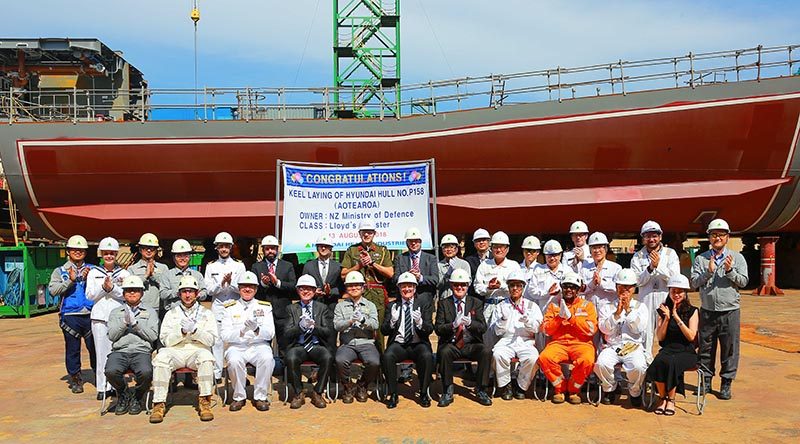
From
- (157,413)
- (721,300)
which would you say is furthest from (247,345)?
(721,300)

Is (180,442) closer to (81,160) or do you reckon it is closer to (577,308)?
(577,308)

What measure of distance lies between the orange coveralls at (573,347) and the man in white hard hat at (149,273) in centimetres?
485

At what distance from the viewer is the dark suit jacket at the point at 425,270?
8.58 metres

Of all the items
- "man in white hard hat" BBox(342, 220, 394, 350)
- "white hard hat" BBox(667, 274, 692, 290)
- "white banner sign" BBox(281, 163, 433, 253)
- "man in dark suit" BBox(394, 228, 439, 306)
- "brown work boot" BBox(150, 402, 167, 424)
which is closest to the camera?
"brown work boot" BBox(150, 402, 167, 424)

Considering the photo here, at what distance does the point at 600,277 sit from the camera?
822 cm

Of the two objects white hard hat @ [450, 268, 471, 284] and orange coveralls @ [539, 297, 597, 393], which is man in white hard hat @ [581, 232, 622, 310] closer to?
orange coveralls @ [539, 297, 597, 393]

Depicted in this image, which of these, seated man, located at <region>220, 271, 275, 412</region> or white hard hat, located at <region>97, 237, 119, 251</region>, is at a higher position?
white hard hat, located at <region>97, 237, 119, 251</region>

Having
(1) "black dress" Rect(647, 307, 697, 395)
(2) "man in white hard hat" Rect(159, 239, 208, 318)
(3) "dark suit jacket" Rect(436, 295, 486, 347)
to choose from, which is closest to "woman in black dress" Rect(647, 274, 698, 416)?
(1) "black dress" Rect(647, 307, 697, 395)

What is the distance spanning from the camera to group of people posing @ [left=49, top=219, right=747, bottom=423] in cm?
738

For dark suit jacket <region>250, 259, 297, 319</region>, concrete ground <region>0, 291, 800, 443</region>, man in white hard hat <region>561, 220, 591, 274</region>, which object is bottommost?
concrete ground <region>0, 291, 800, 443</region>

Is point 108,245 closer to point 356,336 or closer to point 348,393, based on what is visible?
point 356,336

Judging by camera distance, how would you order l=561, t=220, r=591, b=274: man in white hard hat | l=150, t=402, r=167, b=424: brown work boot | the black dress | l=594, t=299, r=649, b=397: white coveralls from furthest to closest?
l=561, t=220, r=591, b=274: man in white hard hat, l=594, t=299, r=649, b=397: white coveralls, the black dress, l=150, t=402, r=167, b=424: brown work boot

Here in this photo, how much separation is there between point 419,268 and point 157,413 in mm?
3661

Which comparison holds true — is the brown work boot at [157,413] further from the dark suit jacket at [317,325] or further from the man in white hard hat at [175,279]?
the dark suit jacket at [317,325]
